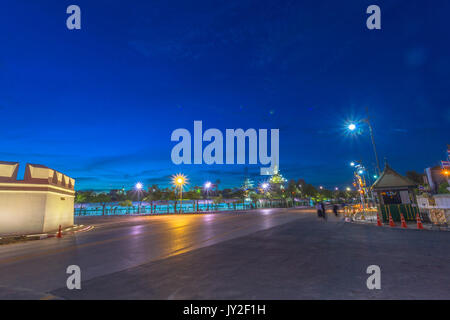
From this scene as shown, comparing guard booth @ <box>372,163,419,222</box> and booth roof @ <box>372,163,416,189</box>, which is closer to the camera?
guard booth @ <box>372,163,419,222</box>

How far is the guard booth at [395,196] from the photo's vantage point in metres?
14.7

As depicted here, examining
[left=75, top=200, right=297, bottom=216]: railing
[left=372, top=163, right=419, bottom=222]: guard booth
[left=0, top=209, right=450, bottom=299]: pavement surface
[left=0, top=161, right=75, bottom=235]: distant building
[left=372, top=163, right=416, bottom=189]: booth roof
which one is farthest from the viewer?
[left=75, top=200, right=297, bottom=216]: railing

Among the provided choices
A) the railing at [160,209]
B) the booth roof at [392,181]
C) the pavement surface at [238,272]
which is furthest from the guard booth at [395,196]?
the railing at [160,209]

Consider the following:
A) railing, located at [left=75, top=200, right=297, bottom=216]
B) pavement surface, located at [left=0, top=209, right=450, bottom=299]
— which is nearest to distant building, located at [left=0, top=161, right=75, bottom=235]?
pavement surface, located at [left=0, top=209, right=450, bottom=299]

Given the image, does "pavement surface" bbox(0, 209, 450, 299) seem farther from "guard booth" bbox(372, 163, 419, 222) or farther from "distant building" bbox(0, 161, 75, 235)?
"guard booth" bbox(372, 163, 419, 222)

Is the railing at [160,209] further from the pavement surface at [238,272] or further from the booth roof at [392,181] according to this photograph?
the pavement surface at [238,272]

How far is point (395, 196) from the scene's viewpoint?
50.8ft

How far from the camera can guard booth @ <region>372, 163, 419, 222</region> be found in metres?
14.7

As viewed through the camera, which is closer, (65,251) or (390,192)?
(65,251)

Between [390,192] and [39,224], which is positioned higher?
[390,192]
